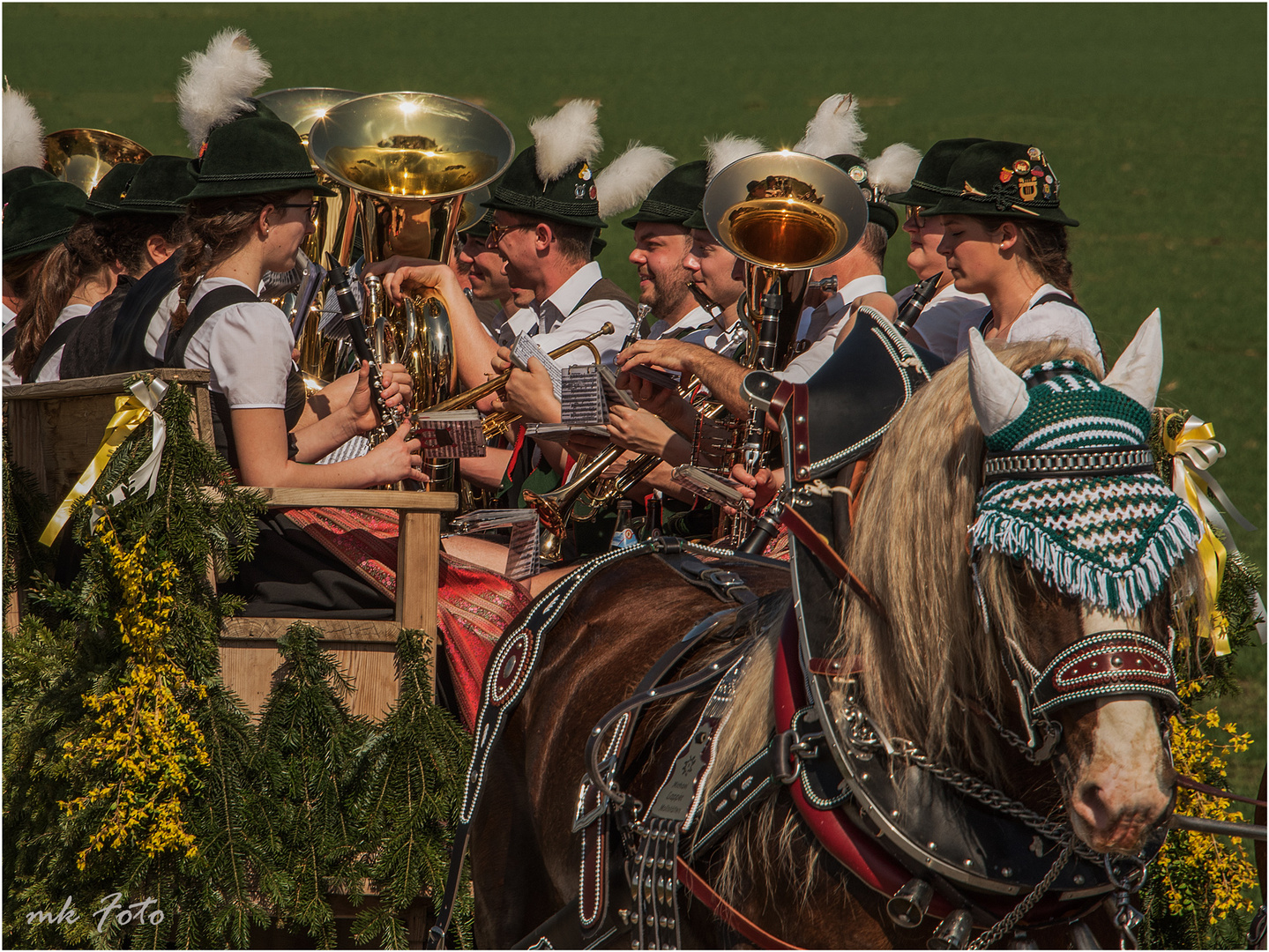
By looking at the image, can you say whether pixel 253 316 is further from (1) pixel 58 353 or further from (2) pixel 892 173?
(2) pixel 892 173

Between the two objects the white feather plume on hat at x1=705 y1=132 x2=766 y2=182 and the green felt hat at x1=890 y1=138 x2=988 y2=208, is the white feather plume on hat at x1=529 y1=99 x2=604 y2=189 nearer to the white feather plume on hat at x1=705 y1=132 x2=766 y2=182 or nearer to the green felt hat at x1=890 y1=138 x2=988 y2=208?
the white feather plume on hat at x1=705 y1=132 x2=766 y2=182

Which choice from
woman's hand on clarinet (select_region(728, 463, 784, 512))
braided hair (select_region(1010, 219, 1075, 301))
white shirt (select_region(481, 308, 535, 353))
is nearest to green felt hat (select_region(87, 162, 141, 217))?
white shirt (select_region(481, 308, 535, 353))

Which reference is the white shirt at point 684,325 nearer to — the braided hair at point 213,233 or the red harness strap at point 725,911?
the braided hair at point 213,233

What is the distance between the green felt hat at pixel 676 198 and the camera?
5469 mm

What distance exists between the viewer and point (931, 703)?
196 cm

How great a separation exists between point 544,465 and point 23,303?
238cm

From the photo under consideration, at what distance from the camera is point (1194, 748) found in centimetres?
328

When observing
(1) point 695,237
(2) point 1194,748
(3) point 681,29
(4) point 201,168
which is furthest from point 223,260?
(3) point 681,29

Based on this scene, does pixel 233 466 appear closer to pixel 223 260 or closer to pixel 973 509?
pixel 223 260

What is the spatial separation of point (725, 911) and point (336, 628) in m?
1.58

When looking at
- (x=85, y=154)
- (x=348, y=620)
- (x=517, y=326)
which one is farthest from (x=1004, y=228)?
(x=85, y=154)

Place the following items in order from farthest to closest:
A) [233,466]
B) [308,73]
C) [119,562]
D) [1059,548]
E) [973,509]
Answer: [308,73] < [233,466] < [119,562] < [973,509] < [1059,548]

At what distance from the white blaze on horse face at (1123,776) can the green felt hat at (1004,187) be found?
2.29 meters

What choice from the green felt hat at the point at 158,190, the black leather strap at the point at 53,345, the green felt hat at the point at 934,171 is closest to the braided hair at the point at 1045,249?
the green felt hat at the point at 934,171
